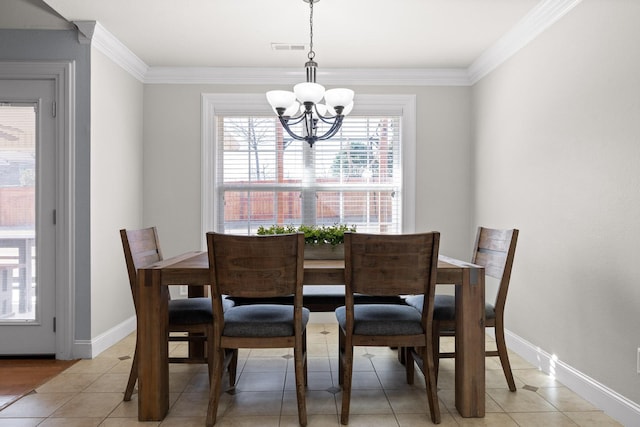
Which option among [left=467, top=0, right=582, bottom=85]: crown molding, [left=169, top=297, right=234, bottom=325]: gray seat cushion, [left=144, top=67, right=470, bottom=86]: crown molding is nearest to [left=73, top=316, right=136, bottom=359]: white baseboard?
[left=169, top=297, right=234, bottom=325]: gray seat cushion

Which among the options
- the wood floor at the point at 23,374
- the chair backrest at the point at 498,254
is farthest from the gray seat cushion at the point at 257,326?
the wood floor at the point at 23,374

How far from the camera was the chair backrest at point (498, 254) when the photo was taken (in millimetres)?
2609

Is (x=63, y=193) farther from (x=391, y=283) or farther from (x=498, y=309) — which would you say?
(x=498, y=309)

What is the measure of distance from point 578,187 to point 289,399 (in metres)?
2.09

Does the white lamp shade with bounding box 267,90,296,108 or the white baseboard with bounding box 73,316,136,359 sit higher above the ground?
the white lamp shade with bounding box 267,90,296,108

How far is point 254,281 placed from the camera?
2.19 meters

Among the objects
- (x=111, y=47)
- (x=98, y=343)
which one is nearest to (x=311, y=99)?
(x=111, y=47)

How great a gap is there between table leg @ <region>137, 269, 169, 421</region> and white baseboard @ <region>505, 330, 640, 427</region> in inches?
91.0

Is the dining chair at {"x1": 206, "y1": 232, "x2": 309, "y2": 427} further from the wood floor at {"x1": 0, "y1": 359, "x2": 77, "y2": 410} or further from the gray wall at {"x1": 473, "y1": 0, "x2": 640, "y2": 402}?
the gray wall at {"x1": 473, "y1": 0, "x2": 640, "y2": 402}

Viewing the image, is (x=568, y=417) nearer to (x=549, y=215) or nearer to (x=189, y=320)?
(x=549, y=215)

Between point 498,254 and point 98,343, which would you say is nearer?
point 498,254

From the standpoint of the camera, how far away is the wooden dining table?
2309 mm

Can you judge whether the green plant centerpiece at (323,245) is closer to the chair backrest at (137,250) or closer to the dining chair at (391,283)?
the dining chair at (391,283)

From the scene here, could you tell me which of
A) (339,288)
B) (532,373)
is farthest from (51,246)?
(532,373)
